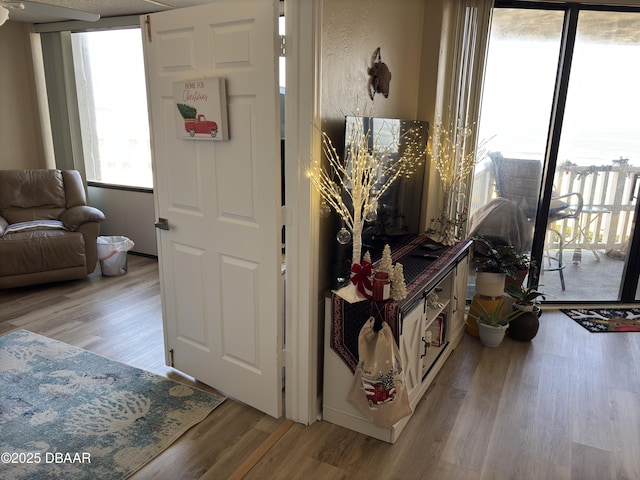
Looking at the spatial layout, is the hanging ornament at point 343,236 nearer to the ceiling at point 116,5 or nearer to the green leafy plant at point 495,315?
the green leafy plant at point 495,315

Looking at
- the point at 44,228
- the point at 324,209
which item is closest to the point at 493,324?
the point at 324,209

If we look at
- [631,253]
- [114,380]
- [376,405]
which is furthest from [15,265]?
[631,253]

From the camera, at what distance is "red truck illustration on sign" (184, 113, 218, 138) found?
219 centimetres

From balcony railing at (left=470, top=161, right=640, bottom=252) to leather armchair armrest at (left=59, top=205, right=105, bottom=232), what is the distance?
3330mm

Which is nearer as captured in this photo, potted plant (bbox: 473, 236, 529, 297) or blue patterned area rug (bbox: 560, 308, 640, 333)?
potted plant (bbox: 473, 236, 529, 297)

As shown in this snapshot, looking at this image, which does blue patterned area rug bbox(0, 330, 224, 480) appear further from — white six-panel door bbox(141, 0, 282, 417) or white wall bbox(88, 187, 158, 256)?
white wall bbox(88, 187, 158, 256)

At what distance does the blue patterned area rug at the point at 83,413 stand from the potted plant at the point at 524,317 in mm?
2062

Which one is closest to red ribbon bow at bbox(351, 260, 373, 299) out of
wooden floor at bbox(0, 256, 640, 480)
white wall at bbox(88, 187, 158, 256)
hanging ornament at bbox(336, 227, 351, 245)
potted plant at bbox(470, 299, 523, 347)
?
hanging ornament at bbox(336, 227, 351, 245)

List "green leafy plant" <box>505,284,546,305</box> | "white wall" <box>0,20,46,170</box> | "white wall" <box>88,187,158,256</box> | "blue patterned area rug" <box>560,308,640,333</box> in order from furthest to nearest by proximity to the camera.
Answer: "white wall" <box>88,187,158,256</box>
"white wall" <box>0,20,46,170</box>
"blue patterned area rug" <box>560,308,640,333</box>
"green leafy plant" <box>505,284,546,305</box>

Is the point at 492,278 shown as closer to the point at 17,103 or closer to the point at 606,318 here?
the point at 606,318

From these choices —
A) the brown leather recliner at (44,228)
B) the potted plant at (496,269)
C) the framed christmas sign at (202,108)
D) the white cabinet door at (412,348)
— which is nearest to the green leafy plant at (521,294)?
the potted plant at (496,269)

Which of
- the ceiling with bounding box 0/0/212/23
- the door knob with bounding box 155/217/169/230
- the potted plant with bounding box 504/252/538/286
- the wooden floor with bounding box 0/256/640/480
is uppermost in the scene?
the ceiling with bounding box 0/0/212/23

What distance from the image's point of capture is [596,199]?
12.4 feet

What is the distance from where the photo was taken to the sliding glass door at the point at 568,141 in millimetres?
3430
